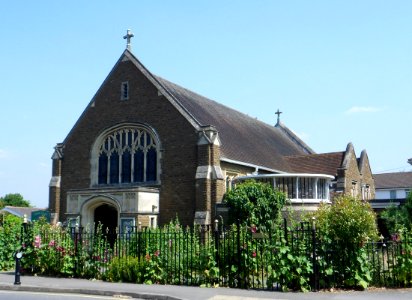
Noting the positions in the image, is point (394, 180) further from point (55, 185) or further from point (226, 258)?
point (226, 258)

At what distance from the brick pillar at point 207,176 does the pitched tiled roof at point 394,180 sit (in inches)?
2067

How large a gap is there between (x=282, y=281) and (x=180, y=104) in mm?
15286

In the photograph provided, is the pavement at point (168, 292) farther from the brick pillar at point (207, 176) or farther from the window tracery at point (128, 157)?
the window tracery at point (128, 157)

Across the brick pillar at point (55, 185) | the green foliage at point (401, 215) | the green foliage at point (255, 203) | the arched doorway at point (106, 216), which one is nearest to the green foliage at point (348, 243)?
the green foliage at point (401, 215)

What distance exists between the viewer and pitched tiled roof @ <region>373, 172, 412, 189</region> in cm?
7106

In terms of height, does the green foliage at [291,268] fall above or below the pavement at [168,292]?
above

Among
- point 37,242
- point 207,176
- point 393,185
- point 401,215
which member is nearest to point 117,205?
point 207,176

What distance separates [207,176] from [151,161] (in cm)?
409

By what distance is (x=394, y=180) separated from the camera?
241 ft

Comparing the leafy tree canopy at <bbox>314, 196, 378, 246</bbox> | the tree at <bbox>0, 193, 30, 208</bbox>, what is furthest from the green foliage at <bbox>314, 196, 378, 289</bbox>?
the tree at <bbox>0, 193, 30, 208</bbox>

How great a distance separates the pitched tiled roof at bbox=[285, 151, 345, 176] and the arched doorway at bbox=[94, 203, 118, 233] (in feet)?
43.4

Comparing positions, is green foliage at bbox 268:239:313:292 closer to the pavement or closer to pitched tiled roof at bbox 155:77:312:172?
the pavement

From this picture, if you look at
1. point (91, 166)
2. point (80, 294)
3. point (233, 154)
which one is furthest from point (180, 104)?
point (80, 294)

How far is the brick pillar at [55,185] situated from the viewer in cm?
2966
